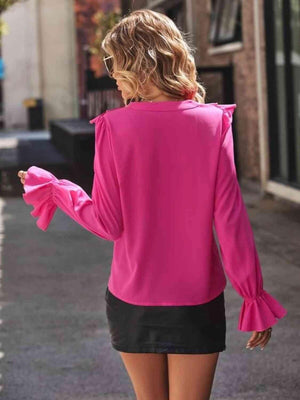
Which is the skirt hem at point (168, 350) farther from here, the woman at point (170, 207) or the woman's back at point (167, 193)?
the woman's back at point (167, 193)

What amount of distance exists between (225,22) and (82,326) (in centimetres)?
1042

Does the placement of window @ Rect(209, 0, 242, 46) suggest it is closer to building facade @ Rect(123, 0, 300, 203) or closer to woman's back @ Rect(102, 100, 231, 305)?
building facade @ Rect(123, 0, 300, 203)

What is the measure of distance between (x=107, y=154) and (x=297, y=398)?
2350mm

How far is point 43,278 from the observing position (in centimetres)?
810

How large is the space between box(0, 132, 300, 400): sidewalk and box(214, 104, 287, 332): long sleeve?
2046 mm

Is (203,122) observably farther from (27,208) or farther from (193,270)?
(27,208)

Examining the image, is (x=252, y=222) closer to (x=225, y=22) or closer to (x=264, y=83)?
(x=264, y=83)

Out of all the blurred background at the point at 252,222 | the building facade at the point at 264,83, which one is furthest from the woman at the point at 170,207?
the building facade at the point at 264,83

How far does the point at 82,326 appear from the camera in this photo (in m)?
6.36

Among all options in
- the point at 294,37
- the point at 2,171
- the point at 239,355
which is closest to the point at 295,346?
the point at 239,355

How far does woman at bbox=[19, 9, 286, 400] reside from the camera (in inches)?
109

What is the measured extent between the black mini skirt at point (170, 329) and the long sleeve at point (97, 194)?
23 cm

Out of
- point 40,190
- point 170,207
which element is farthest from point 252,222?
point 170,207

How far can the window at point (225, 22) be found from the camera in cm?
1537
